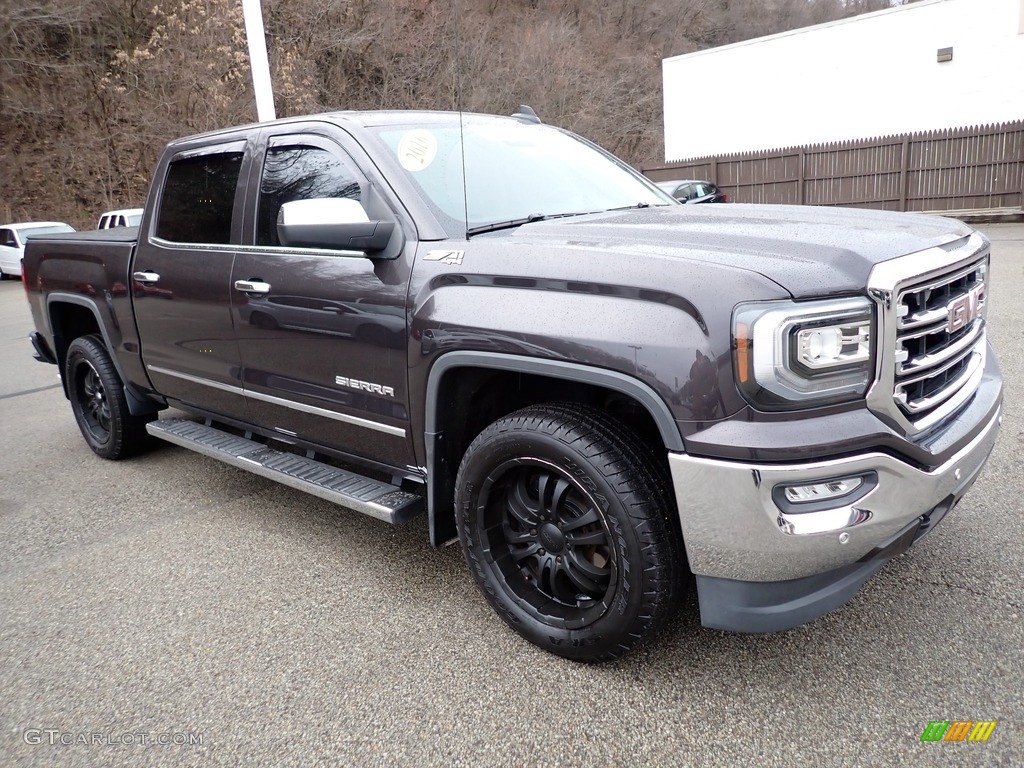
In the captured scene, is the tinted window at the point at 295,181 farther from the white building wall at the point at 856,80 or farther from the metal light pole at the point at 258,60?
the white building wall at the point at 856,80

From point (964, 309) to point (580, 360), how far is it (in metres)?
1.31

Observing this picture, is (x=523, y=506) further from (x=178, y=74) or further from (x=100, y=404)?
(x=178, y=74)

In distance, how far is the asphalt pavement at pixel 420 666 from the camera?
7.43 feet

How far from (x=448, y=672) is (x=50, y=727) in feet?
4.15

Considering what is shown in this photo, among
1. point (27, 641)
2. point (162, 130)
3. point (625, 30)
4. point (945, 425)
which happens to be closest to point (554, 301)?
point (945, 425)

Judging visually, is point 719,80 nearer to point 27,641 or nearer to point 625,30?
point 625,30

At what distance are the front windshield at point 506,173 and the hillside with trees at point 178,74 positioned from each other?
17083 mm

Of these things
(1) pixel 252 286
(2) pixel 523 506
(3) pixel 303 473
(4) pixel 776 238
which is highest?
(4) pixel 776 238

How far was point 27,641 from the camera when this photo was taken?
2.95m

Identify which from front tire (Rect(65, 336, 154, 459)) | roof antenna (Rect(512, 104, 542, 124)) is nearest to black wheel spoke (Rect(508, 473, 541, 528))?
roof antenna (Rect(512, 104, 542, 124))

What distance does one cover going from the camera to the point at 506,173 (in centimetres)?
333

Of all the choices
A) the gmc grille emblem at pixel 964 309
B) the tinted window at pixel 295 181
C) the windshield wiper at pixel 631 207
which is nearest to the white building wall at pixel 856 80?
the windshield wiper at pixel 631 207

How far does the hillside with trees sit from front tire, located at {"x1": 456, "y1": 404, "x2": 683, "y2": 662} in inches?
736

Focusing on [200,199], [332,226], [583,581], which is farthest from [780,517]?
[200,199]
